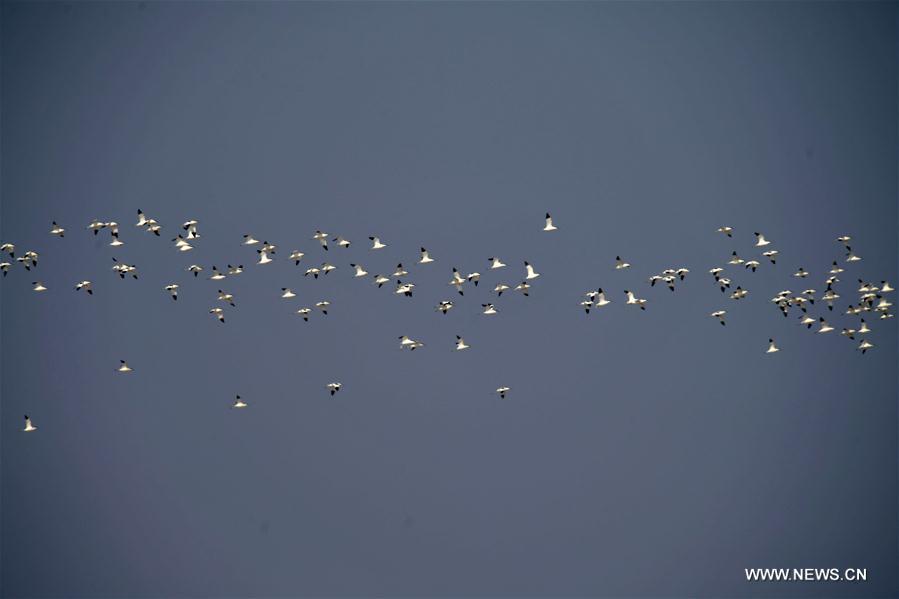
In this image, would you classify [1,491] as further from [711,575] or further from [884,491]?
[884,491]

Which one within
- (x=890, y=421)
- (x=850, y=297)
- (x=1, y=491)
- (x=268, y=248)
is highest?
(x=850, y=297)

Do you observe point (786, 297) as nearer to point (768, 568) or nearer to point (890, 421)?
point (768, 568)

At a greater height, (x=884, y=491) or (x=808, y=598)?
(x=884, y=491)

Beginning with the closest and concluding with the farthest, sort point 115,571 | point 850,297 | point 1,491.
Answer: point 115,571 → point 1,491 → point 850,297

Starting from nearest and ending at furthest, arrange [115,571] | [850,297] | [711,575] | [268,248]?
[268,248], [711,575], [115,571], [850,297]

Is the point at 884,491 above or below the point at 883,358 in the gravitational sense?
below

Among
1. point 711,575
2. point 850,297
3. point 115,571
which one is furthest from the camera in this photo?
point 850,297

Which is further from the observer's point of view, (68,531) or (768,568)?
(68,531)

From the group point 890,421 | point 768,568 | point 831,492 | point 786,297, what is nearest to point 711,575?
point 768,568

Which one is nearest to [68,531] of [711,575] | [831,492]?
[711,575]
